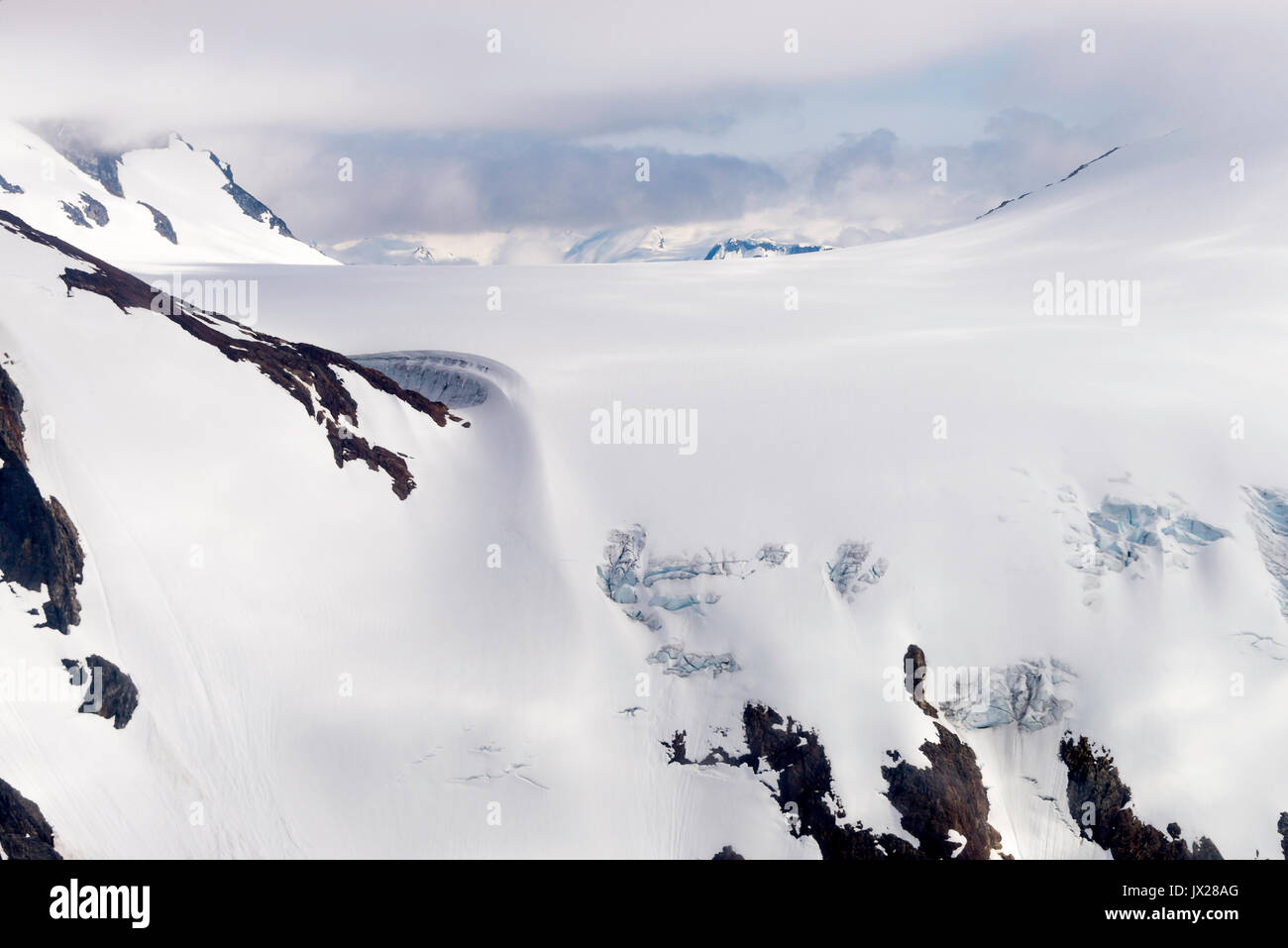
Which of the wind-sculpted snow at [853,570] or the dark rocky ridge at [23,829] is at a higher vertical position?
the wind-sculpted snow at [853,570]

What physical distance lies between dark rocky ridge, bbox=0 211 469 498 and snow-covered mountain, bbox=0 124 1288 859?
0.26 m

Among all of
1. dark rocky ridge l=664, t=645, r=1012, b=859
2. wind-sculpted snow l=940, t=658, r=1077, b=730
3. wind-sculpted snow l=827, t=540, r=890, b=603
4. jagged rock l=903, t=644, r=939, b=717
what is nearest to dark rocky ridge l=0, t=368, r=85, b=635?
dark rocky ridge l=664, t=645, r=1012, b=859

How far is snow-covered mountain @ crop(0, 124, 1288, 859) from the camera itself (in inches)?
1459

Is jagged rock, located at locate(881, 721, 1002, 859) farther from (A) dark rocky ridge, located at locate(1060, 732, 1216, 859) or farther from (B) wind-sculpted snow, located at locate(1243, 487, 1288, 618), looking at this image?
(B) wind-sculpted snow, located at locate(1243, 487, 1288, 618)

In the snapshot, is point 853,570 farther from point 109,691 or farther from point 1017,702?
point 109,691

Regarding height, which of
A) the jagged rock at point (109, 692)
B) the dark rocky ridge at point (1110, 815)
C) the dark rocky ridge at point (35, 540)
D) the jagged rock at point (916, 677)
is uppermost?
the dark rocky ridge at point (35, 540)

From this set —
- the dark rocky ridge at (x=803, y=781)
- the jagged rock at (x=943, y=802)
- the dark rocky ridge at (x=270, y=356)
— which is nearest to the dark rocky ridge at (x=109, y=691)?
the dark rocky ridge at (x=270, y=356)

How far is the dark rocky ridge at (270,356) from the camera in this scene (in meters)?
47.2

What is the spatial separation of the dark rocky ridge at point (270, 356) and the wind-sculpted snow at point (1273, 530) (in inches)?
1558

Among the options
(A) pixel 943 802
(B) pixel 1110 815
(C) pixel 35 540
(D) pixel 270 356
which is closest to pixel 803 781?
(A) pixel 943 802

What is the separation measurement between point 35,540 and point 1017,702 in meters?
38.3

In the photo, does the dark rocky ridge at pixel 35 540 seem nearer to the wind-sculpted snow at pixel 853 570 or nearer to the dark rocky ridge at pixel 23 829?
the dark rocky ridge at pixel 23 829

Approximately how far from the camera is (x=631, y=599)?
45.6 m

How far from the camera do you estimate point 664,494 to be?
49.0 meters
